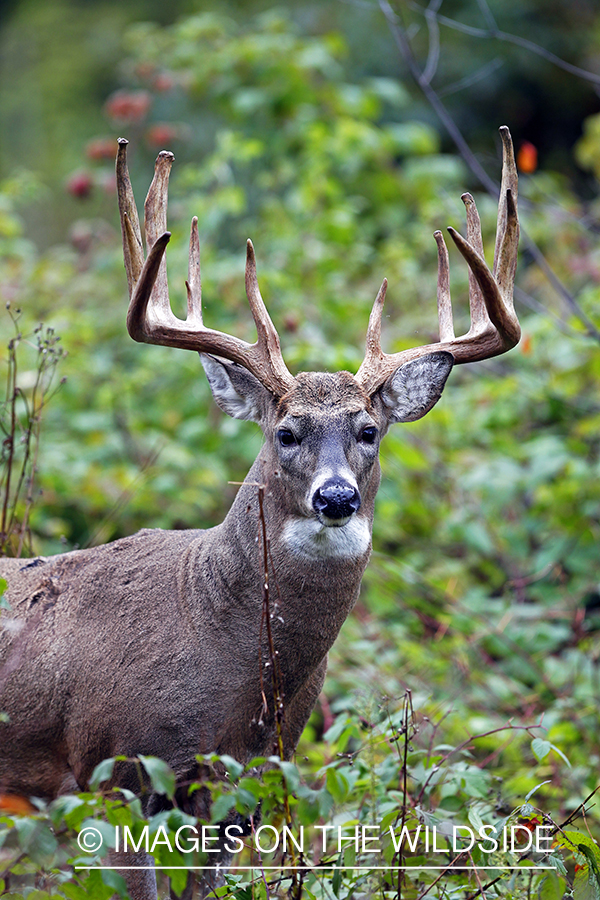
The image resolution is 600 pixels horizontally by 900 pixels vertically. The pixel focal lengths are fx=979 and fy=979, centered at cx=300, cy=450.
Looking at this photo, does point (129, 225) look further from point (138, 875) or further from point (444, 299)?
point (138, 875)

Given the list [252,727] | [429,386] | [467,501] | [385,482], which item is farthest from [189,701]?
[467,501]

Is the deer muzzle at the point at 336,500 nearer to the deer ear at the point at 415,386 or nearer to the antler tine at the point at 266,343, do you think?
the antler tine at the point at 266,343

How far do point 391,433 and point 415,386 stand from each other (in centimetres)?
342

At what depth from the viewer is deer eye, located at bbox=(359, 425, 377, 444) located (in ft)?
11.1

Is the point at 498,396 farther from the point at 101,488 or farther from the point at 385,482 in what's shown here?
the point at 101,488

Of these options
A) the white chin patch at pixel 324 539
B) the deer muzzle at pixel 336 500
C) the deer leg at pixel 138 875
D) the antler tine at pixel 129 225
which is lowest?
the deer leg at pixel 138 875

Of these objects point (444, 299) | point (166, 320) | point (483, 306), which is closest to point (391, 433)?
point (444, 299)

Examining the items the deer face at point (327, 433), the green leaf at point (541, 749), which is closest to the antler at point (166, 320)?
the deer face at point (327, 433)

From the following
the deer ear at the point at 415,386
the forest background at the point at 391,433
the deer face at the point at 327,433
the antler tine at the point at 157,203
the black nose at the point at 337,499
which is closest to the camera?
the black nose at the point at 337,499

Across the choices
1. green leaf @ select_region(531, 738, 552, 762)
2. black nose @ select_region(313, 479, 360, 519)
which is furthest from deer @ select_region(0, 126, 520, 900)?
green leaf @ select_region(531, 738, 552, 762)

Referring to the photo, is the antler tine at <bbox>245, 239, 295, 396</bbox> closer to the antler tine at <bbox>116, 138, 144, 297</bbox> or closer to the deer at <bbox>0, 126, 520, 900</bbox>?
the deer at <bbox>0, 126, 520, 900</bbox>

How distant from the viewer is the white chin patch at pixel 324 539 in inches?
125

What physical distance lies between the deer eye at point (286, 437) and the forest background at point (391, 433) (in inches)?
37.6

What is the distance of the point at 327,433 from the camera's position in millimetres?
3301
